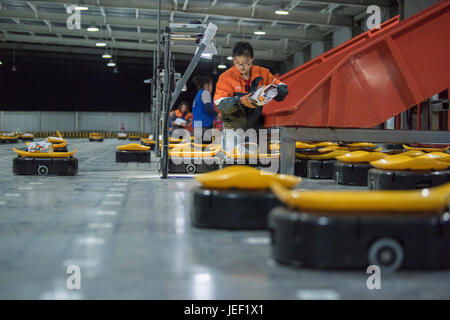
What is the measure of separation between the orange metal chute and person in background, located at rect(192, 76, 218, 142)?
2128 mm

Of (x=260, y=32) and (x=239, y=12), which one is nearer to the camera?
(x=239, y=12)

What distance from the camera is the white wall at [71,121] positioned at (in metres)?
37.2

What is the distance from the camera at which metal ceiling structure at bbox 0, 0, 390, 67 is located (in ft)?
62.2

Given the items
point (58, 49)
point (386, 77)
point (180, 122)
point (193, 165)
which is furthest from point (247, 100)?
point (58, 49)

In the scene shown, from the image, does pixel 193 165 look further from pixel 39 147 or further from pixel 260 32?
pixel 260 32

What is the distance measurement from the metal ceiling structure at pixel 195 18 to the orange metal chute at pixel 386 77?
10.7 metres

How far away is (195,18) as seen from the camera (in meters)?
22.2

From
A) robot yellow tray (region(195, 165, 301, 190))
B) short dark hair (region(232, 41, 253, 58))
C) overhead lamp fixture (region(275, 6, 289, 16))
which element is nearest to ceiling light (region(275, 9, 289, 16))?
overhead lamp fixture (region(275, 6, 289, 16))

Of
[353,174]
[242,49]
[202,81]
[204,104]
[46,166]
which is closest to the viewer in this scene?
[242,49]

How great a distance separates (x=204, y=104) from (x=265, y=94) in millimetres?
3552

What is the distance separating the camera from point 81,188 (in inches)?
211
